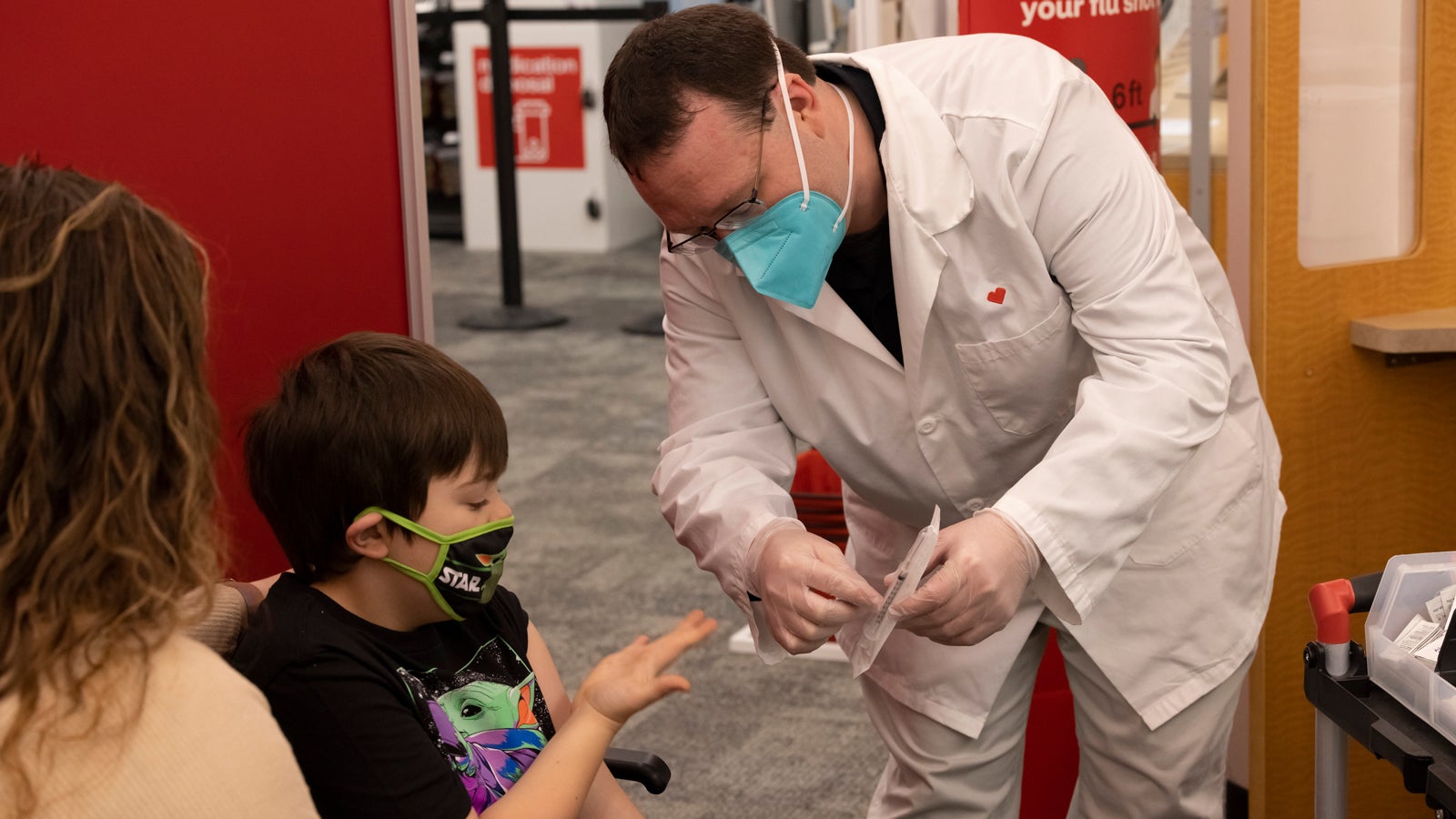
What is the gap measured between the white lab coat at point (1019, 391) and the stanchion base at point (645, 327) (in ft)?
15.0

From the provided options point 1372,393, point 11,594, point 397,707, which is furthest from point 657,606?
point 11,594

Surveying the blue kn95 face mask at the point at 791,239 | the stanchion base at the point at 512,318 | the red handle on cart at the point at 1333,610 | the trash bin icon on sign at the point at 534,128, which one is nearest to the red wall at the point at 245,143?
the blue kn95 face mask at the point at 791,239

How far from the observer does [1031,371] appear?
1.62 metres

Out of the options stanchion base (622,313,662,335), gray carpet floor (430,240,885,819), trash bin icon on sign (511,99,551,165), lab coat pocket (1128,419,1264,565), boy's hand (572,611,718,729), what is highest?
trash bin icon on sign (511,99,551,165)

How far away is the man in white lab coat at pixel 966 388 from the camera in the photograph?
1475 mm

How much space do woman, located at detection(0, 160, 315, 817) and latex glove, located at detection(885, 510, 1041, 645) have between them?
632mm

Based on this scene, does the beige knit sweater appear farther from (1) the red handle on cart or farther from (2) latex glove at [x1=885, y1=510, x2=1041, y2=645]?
(1) the red handle on cart

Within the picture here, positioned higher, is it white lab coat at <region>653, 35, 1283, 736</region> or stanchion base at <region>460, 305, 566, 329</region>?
white lab coat at <region>653, 35, 1283, 736</region>

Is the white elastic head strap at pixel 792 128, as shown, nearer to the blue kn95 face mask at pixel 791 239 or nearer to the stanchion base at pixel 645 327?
the blue kn95 face mask at pixel 791 239

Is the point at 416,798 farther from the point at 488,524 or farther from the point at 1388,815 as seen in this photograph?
the point at 1388,815

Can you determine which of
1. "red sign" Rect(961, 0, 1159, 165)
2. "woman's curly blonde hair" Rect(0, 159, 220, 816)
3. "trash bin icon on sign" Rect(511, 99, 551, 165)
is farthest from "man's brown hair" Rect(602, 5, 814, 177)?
"trash bin icon on sign" Rect(511, 99, 551, 165)

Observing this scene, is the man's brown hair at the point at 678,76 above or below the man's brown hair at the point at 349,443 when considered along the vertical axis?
above

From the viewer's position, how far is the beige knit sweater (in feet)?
2.93

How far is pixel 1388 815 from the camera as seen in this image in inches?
92.2
